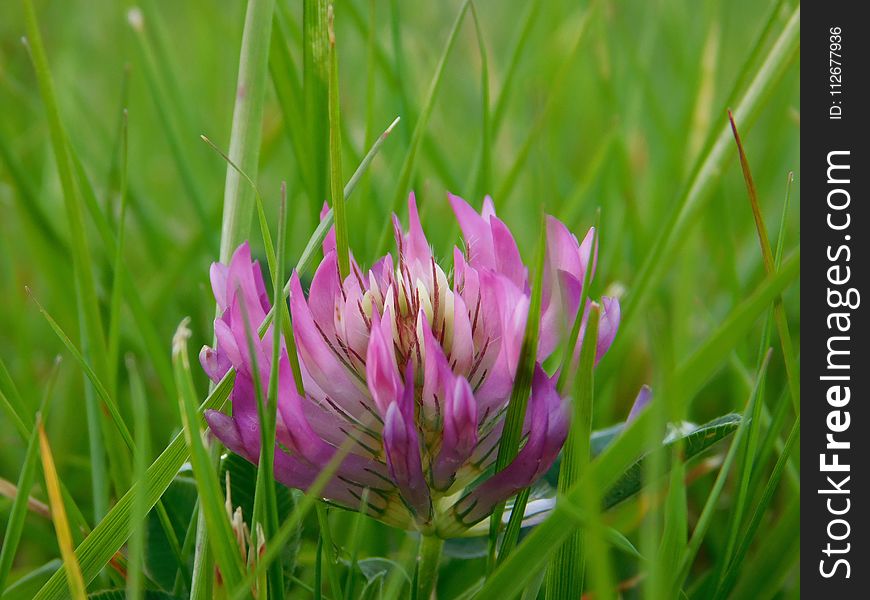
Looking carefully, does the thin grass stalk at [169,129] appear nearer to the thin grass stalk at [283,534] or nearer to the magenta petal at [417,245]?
the magenta petal at [417,245]

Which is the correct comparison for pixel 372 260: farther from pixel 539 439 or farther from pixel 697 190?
pixel 539 439

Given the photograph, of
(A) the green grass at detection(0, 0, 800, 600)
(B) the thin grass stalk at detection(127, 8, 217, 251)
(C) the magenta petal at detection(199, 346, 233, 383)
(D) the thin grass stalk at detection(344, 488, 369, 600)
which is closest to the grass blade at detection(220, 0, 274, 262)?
(A) the green grass at detection(0, 0, 800, 600)

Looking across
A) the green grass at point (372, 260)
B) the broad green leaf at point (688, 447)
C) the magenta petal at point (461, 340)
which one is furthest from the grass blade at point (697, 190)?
the magenta petal at point (461, 340)

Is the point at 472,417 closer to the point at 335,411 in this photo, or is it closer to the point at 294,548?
the point at 335,411

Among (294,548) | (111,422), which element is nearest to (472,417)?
(294,548)

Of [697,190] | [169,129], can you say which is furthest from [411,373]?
[169,129]

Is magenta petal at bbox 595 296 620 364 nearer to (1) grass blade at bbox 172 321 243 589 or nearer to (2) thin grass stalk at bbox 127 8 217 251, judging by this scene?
(1) grass blade at bbox 172 321 243 589

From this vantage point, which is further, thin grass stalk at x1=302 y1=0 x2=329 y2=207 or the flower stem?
thin grass stalk at x1=302 y1=0 x2=329 y2=207
